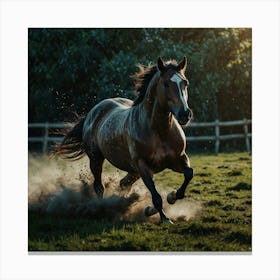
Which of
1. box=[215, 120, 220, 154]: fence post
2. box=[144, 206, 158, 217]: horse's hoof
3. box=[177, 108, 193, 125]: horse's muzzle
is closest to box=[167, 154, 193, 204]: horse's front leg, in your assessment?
box=[144, 206, 158, 217]: horse's hoof

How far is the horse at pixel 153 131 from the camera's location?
233 inches

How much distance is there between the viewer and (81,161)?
8.07 metres

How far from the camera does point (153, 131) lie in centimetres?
623

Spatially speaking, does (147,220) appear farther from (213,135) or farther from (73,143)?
(213,135)

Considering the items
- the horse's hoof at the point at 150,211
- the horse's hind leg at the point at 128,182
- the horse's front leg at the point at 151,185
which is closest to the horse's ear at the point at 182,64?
the horse's front leg at the point at 151,185

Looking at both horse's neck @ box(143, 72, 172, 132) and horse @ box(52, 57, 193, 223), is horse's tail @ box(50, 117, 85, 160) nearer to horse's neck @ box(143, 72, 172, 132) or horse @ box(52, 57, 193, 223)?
horse @ box(52, 57, 193, 223)

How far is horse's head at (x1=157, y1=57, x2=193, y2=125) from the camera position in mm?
5695

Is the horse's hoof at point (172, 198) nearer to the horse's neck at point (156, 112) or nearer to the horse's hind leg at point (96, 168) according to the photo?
the horse's neck at point (156, 112)

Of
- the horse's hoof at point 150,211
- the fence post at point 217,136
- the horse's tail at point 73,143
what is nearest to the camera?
the horse's hoof at point 150,211

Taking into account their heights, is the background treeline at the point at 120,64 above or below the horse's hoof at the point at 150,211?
above

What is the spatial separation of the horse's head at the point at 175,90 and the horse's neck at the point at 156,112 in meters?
0.09

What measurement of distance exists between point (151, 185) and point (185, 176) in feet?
1.28

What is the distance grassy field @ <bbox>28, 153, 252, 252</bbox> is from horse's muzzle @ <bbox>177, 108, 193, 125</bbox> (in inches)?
47.7
